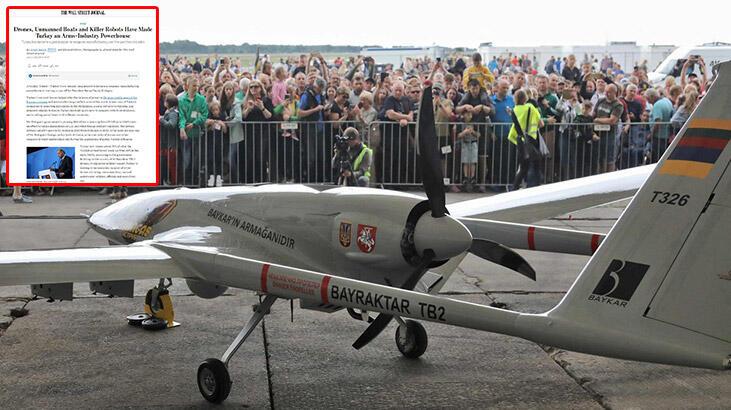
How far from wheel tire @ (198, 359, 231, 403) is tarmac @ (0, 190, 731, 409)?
0.10 meters

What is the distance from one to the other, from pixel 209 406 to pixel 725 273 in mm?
4288

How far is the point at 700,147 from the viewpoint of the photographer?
19.0 feet

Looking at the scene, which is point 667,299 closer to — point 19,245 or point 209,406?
point 209,406

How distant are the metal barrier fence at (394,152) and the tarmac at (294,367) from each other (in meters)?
8.37

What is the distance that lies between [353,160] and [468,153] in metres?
3.37

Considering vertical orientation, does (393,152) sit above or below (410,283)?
above

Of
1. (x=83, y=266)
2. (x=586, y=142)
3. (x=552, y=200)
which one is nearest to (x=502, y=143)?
(x=586, y=142)

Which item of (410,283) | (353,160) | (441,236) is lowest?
(410,283)

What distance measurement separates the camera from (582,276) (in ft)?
20.3

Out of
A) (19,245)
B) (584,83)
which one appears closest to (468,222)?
(19,245)

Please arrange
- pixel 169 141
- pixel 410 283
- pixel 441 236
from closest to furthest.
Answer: pixel 441 236
pixel 410 283
pixel 169 141

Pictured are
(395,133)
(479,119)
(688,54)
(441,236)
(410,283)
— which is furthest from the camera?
(688,54)

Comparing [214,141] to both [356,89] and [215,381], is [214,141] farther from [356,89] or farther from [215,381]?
[215,381]

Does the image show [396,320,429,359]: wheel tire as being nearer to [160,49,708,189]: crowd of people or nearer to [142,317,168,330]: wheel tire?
[142,317,168,330]: wheel tire
